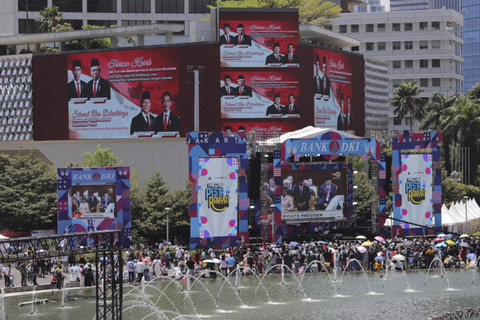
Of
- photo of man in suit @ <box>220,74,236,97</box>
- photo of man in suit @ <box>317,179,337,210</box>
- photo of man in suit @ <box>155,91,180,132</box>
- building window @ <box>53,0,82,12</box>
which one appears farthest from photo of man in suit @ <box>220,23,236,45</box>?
building window @ <box>53,0,82,12</box>

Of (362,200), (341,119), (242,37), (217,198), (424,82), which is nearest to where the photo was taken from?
(217,198)

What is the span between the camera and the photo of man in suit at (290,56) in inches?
3297

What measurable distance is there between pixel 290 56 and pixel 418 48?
226 ft

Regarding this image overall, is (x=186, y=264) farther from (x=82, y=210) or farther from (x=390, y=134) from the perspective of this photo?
(x=390, y=134)

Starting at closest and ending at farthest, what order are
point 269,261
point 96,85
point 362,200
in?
1. point 269,261
2. point 362,200
3. point 96,85

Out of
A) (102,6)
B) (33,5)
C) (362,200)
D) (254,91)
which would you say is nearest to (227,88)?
(254,91)

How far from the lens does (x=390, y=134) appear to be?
69312mm

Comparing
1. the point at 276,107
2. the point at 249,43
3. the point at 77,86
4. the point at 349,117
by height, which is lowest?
the point at 349,117

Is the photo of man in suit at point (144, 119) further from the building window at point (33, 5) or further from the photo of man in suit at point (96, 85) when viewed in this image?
the building window at point (33, 5)

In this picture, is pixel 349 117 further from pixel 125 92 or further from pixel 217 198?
pixel 217 198

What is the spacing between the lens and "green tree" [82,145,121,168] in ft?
256

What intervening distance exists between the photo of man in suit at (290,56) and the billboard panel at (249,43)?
0.35 feet

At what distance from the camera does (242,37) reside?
8312cm

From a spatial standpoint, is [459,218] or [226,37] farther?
[226,37]
